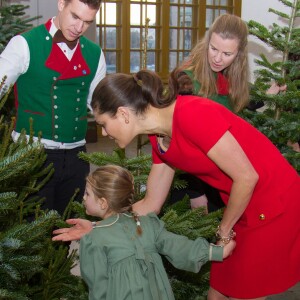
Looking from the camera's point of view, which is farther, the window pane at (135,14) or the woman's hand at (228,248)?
the window pane at (135,14)

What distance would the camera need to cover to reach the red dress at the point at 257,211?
5.48ft

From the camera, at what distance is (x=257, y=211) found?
1.79m

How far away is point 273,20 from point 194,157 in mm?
2860

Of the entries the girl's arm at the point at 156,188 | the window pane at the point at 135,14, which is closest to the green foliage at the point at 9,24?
the girl's arm at the point at 156,188

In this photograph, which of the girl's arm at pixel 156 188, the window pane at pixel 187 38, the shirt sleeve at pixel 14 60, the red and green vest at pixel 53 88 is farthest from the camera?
the window pane at pixel 187 38

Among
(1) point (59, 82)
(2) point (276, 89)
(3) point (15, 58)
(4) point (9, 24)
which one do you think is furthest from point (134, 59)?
(3) point (15, 58)

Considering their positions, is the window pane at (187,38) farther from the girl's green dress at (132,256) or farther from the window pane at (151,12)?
the girl's green dress at (132,256)

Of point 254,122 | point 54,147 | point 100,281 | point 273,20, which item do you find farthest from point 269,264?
point 273,20

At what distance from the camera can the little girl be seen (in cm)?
163

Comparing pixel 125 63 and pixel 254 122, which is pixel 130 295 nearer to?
pixel 254 122

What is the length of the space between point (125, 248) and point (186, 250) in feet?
0.72

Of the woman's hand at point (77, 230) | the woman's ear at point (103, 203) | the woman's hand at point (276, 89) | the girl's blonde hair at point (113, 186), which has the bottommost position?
the woman's hand at point (77, 230)

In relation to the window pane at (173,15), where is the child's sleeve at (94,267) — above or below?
below

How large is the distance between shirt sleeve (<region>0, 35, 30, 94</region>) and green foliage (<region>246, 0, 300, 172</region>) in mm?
1375
